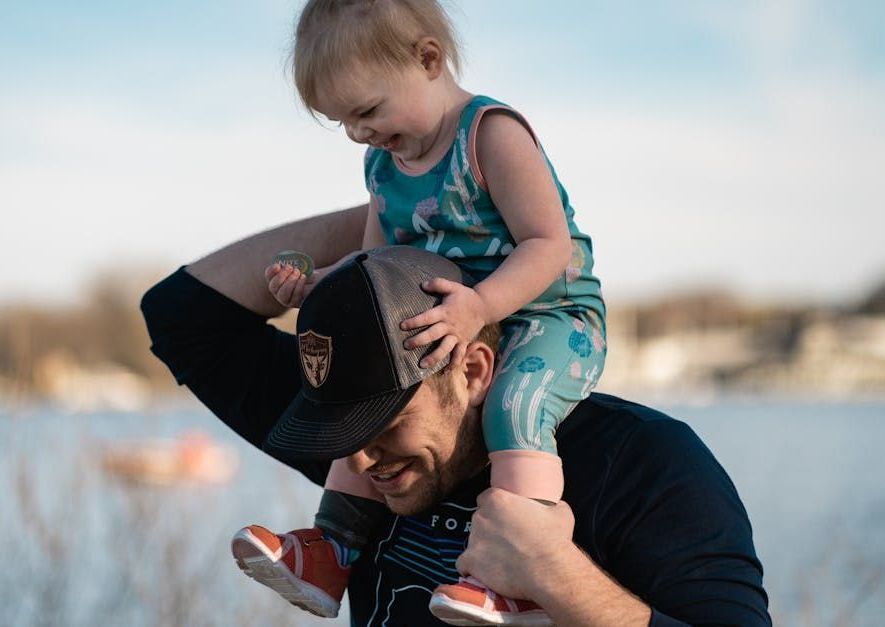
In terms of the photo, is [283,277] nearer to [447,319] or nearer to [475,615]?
[447,319]

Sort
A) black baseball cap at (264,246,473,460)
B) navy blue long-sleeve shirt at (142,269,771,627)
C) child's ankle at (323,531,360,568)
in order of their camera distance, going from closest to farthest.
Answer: navy blue long-sleeve shirt at (142,269,771,627) → black baseball cap at (264,246,473,460) → child's ankle at (323,531,360,568)

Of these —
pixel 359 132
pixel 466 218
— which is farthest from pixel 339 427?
pixel 359 132

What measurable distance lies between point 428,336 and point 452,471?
1.07ft

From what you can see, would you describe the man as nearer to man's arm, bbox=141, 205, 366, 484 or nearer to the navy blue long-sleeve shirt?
the navy blue long-sleeve shirt

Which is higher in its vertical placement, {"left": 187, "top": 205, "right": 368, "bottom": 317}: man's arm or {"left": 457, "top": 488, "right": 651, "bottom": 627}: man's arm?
{"left": 187, "top": 205, "right": 368, "bottom": 317}: man's arm

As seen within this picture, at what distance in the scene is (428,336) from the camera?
2.37m

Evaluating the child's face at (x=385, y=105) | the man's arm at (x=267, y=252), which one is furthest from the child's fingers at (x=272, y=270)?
the child's face at (x=385, y=105)

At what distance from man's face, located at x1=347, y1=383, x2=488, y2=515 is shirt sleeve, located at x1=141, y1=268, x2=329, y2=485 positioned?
58cm

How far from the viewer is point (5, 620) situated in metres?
5.56

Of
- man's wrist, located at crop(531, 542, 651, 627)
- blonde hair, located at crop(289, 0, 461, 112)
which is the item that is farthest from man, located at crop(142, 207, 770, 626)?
blonde hair, located at crop(289, 0, 461, 112)

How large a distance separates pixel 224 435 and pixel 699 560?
61.0 feet

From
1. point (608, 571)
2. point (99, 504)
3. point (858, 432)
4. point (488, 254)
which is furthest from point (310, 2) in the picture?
point (858, 432)

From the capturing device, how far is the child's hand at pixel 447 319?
2.38 meters

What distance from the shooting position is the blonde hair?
2.50m
